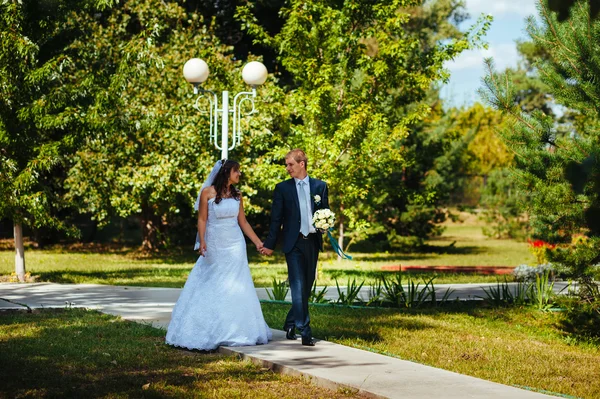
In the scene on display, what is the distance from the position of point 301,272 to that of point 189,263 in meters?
14.0

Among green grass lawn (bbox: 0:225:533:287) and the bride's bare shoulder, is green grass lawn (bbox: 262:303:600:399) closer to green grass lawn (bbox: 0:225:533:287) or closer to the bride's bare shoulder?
the bride's bare shoulder

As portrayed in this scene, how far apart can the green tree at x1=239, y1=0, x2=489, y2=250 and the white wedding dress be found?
9.76m

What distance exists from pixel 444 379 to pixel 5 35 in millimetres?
11529

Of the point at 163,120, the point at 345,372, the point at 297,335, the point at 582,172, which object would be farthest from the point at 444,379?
the point at 163,120

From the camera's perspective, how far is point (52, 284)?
1532cm

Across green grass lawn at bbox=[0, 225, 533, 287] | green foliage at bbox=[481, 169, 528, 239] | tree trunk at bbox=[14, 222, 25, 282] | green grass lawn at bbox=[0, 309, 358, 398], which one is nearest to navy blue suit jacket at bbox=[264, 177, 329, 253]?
green grass lawn at bbox=[0, 309, 358, 398]

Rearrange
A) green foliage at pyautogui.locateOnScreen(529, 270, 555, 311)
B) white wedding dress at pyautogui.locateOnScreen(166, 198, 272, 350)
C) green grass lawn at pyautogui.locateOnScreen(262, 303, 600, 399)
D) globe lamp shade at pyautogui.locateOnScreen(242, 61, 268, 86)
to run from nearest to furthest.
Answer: green grass lawn at pyautogui.locateOnScreen(262, 303, 600, 399)
white wedding dress at pyautogui.locateOnScreen(166, 198, 272, 350)
green foliage at pyautogui.locateOnScreen(529, 270, 555, 311)
globe lamp shade at pyautogui.locateOnScreen(242, 61, 268, 86)

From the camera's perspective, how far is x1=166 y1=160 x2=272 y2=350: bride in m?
8.46

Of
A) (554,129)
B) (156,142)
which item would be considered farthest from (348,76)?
(554,129)

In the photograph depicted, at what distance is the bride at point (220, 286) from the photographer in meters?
8.46

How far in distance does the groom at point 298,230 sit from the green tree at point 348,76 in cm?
977

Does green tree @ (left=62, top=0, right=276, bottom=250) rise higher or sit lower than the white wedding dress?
higher

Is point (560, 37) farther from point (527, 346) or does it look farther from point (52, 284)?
point (52, 284)

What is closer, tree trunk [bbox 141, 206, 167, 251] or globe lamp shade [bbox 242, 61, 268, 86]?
globe lamp shade [bbox 242, 61, 268, 86]
